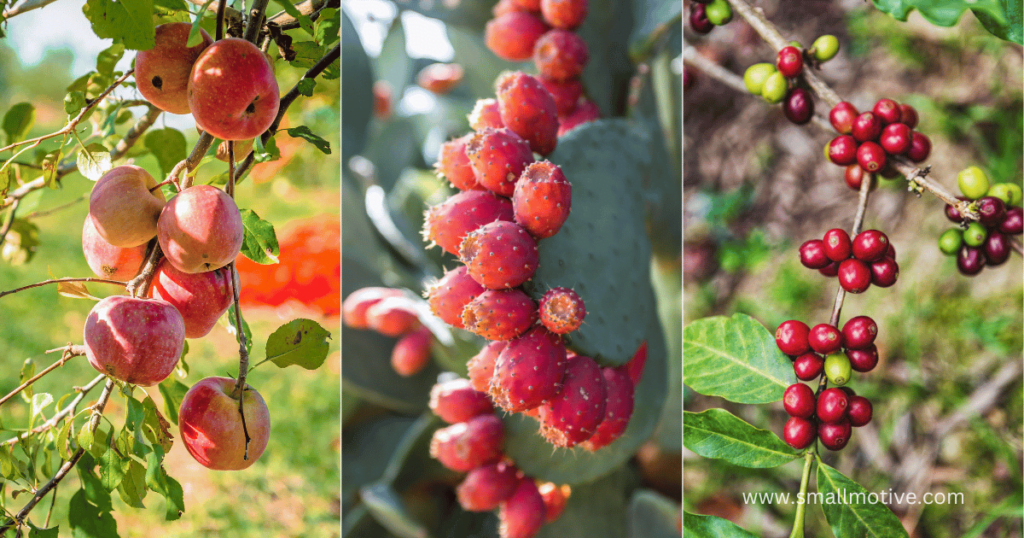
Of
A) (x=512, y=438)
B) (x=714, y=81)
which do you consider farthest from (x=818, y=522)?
(x=714, y=81)

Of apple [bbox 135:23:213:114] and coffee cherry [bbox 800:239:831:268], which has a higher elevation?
apple [bbox 135:23:213:114]

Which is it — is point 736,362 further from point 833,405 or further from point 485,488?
point 485,488

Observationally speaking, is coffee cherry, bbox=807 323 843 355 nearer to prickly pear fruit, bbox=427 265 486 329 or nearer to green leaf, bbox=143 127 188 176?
prickly pear fruit, bbox=427 265 486 329

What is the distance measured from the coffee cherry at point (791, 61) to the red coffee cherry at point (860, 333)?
0.24m

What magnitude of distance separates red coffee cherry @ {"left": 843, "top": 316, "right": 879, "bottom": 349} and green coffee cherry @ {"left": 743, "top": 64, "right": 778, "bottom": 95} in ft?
0.81

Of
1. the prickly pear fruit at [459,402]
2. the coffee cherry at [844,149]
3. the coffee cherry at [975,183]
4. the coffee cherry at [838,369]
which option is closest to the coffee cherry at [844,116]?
the coffee cherry at [844,149]

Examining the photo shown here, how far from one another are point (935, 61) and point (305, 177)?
46.7 inches

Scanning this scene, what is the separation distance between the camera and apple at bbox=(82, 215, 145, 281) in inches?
16.2

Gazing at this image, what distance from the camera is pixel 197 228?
36 cm

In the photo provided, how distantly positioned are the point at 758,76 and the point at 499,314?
0.37 meters

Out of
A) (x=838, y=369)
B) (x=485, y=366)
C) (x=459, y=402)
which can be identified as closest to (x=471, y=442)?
(x=459, y=402)

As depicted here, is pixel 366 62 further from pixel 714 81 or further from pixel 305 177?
pixel 305 177

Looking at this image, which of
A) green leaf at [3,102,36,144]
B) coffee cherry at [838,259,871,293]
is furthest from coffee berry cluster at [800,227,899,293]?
green leaf at [3,102,36,144]

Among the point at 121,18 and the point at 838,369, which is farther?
the point at 838,369
